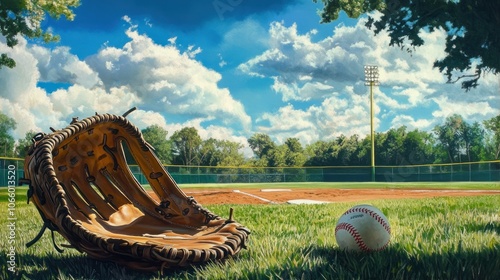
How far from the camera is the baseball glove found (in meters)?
3.32

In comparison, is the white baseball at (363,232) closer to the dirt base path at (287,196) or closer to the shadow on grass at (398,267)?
the shadow on grass at (398,267)

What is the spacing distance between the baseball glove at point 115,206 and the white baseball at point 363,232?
0.70m

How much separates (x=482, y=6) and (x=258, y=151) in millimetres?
45691

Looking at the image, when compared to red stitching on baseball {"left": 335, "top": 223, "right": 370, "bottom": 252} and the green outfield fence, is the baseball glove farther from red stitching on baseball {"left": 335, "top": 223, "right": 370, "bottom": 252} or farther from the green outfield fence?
the green outfield fence

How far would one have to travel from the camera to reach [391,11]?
9.05 metres

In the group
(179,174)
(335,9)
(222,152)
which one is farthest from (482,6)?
(222,152)

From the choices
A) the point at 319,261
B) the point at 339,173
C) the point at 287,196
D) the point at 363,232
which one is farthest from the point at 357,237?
the point at 339,173

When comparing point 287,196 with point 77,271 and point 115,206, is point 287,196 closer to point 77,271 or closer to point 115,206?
point 115,206

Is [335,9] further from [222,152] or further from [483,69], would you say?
[222,152]

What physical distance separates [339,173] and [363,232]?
98.0 ft

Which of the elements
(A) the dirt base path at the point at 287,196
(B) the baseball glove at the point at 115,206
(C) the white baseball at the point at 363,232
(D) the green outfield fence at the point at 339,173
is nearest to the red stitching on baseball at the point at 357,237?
(C) the white baseball at the point at 363,232

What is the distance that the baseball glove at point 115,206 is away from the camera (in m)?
3.32

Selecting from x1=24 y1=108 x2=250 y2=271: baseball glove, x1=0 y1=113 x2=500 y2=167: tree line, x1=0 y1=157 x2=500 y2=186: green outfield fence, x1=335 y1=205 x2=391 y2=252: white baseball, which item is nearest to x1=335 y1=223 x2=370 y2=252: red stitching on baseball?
x1=335 y1=205 x2=391 y2=252: white baseball

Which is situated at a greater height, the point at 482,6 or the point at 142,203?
the point at 482,6
